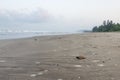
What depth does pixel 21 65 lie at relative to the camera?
6.86m

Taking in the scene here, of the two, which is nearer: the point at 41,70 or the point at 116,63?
the point at 41,70

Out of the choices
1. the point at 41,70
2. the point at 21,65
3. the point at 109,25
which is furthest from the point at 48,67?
the point at 109,25

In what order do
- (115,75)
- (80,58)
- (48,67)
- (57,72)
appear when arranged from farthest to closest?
(80,58)
(48,67)
(57,72)
(115,75)

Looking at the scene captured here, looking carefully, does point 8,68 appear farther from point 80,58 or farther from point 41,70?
point 80,58

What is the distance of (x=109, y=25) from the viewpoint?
180ft

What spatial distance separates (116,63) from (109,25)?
48981mm

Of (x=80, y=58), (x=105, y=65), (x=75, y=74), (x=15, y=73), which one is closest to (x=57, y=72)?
(x=75, y=74)

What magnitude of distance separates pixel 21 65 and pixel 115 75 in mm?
2544

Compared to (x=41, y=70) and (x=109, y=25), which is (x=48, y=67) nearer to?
(x=41, y=70)

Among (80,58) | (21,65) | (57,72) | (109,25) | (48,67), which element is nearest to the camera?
(57,72)

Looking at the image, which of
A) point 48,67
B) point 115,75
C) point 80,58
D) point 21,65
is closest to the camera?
point 115,75

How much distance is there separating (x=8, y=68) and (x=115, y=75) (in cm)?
259

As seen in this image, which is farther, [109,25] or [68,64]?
[109,25]

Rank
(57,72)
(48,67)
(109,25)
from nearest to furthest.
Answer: (57,72)
(48,67)
(109,25)
